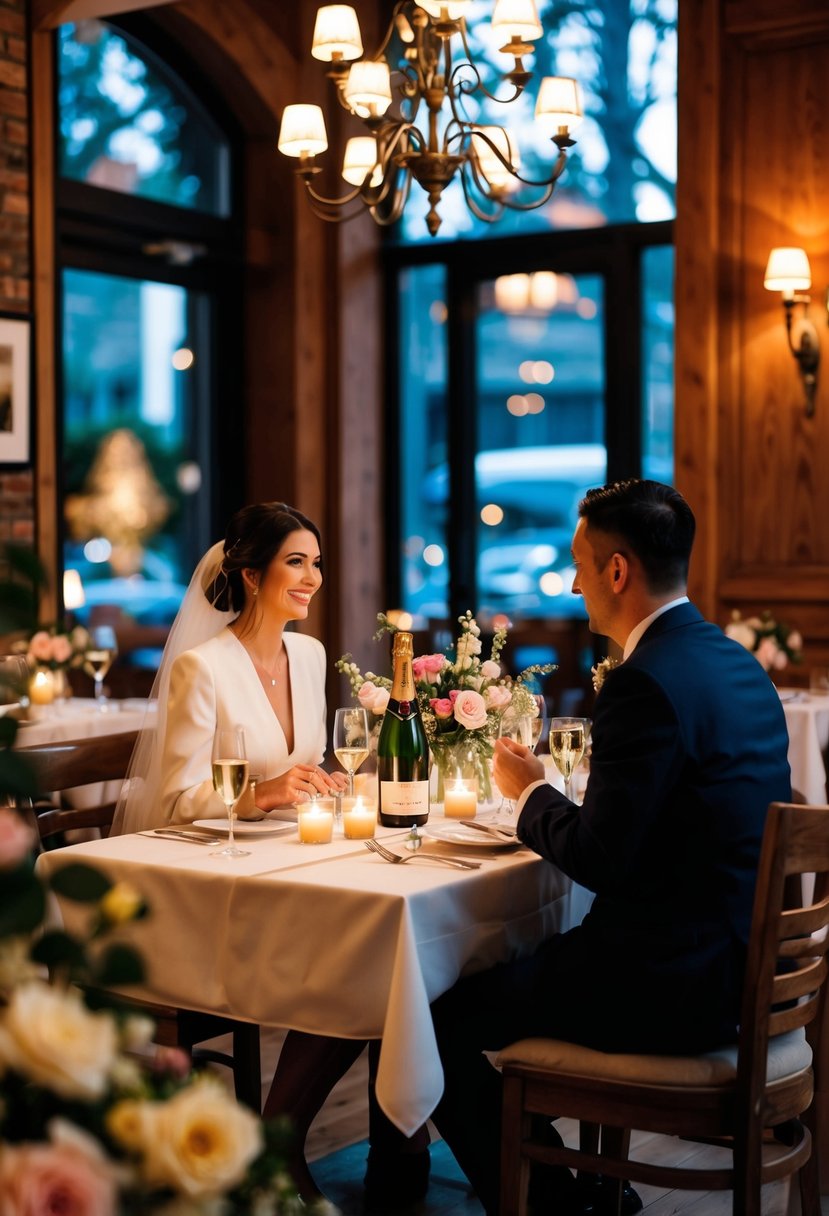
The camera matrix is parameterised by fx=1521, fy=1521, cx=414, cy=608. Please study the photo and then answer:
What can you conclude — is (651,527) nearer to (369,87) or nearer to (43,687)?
(369,87)

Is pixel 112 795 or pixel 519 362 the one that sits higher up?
pixel 519 362

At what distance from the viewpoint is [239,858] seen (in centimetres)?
261

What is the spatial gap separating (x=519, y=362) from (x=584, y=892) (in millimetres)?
4894

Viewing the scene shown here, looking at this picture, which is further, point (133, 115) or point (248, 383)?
point (248, 383)

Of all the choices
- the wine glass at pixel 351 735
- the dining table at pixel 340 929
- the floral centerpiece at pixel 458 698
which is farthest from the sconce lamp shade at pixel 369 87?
the dining table at pixel 340 929

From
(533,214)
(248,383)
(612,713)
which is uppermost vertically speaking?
(533,214)

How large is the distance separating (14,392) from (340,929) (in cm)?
408

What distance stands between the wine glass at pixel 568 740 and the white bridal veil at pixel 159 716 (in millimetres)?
894

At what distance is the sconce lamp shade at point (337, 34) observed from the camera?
3.96 metres

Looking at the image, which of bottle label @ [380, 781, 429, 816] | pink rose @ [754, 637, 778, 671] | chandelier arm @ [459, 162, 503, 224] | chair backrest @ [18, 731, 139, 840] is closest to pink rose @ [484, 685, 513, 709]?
bottle label @ [380, 781, 429, 816]

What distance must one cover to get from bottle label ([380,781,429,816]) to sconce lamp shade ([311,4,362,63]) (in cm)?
207

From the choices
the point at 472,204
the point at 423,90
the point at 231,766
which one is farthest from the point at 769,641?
the point at 231,766

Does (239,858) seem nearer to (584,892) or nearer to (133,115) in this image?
(584,892)

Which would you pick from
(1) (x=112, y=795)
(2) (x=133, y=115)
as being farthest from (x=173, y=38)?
(1) (x=112, y=795)
